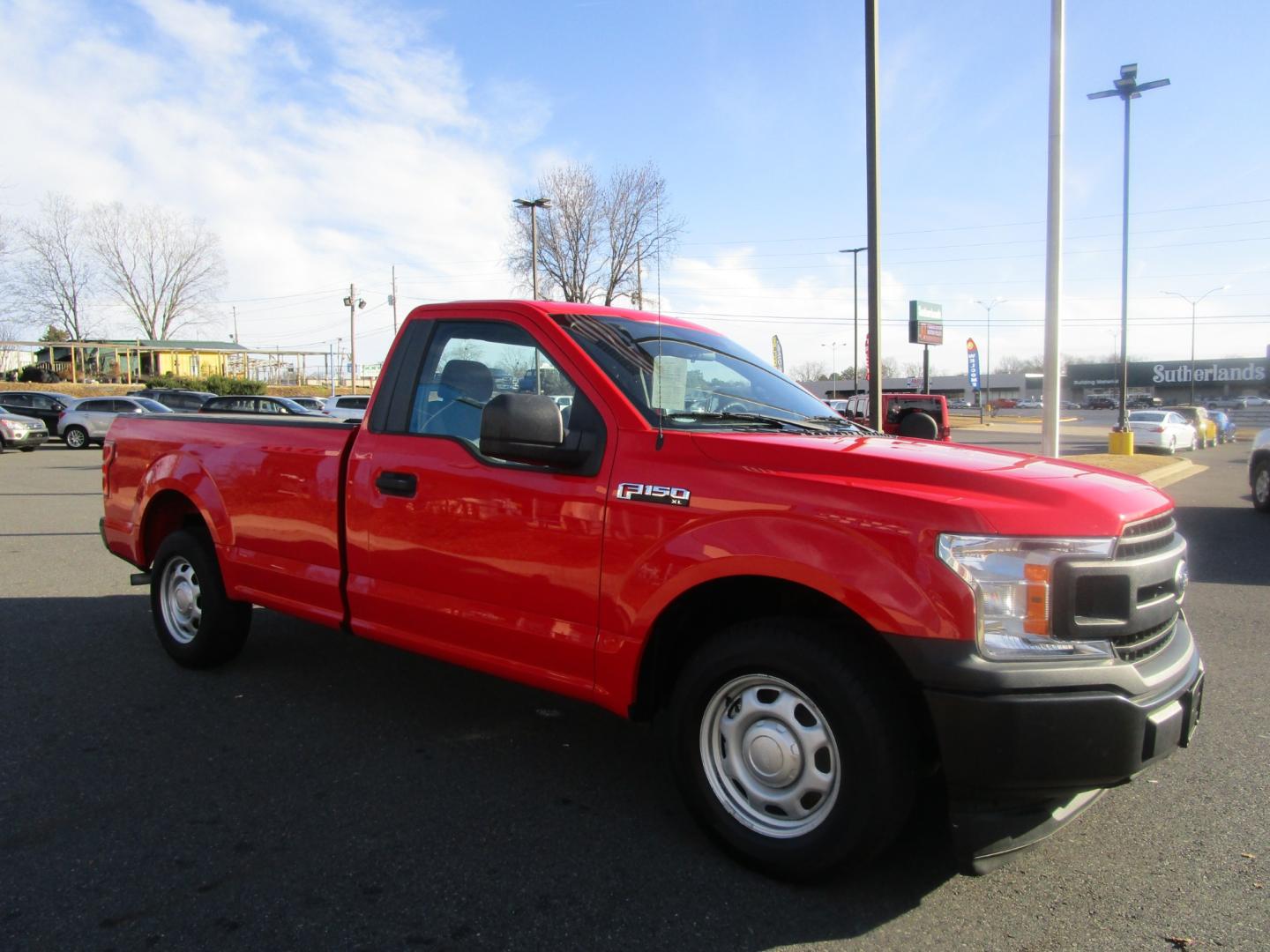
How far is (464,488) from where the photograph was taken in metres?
3.65

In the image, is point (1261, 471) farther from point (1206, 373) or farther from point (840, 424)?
point (1206, 373)

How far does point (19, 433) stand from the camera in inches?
1014

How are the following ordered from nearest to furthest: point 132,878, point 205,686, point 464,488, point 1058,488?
point 1058,488 → point 132,878 → point 464,488 → point 205,686

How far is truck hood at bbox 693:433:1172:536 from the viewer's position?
2600mm

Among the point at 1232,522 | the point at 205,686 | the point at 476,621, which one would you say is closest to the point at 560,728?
the point at 476,621

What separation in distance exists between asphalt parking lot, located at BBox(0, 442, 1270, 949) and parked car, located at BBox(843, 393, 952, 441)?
5.90 feet

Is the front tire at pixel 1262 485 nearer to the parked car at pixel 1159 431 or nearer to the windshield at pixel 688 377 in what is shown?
the windshield at pixel 688 377

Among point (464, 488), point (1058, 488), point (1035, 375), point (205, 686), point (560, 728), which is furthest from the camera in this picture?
point (1035, 375)

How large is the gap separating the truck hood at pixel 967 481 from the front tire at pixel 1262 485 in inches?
459

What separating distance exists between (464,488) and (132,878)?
1744 mm

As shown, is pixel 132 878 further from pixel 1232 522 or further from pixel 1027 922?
pixel 1232 522

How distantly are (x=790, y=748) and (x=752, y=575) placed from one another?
567mm

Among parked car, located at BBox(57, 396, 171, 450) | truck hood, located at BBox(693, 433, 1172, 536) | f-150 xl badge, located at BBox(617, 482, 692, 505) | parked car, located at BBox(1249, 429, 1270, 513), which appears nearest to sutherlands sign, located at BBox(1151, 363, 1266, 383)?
parked car, located at BBox(1249, 429, 1270, 513)

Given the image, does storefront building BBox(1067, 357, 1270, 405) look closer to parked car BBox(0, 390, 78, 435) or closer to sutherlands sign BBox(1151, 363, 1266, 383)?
sutherlands sign BBox(1151, 363, 1266, 383)
